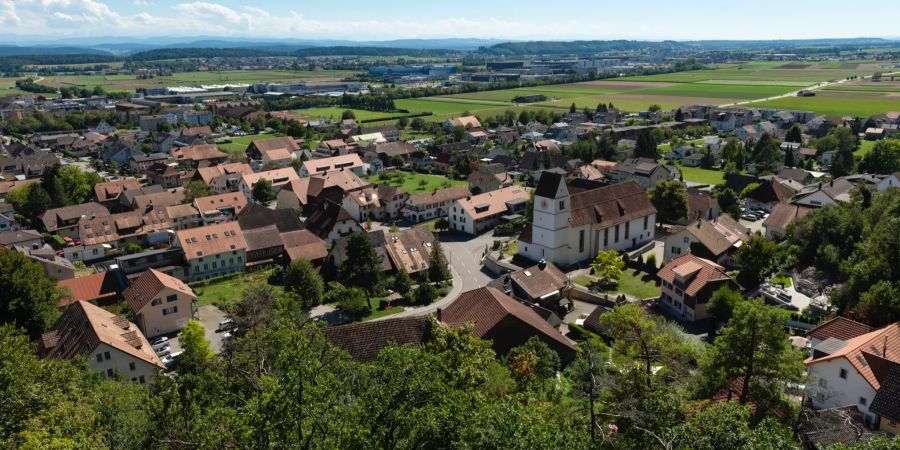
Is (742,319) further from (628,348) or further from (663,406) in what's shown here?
(663,406)

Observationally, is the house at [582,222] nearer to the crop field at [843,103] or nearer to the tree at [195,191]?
the tree at [195,191]

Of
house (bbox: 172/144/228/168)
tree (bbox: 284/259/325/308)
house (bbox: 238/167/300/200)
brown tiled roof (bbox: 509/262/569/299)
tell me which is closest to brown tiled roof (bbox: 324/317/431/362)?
brown tiled roof (bbox: 509/262/569/299)

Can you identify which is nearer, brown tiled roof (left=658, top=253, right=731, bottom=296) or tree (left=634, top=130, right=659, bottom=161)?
brown tiled roof (left=658, top=253, right=731, bottom=296)

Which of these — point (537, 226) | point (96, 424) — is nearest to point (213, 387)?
point (96, 424)

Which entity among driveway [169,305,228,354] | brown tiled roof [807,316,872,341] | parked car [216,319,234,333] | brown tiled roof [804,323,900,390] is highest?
brown tiled roof [804,323,900,390]

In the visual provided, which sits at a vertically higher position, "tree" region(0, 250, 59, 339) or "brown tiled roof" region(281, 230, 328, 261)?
"tree" region(0, 250, 59, 339)

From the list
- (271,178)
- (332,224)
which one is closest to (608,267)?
(332,224)

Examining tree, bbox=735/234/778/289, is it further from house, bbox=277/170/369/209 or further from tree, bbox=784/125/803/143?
tree, bbox=784/125/803/143
